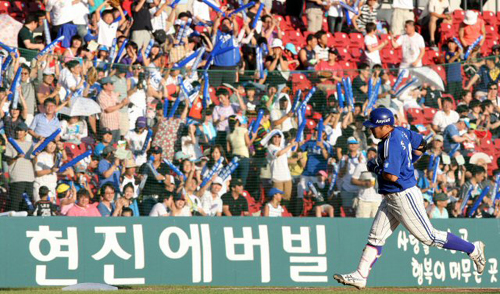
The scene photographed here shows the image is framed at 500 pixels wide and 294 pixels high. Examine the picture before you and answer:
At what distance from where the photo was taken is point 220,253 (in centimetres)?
1462

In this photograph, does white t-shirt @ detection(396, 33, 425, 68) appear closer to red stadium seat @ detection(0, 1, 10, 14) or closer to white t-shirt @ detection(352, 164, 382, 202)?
white t-shirt @ detection(352, 164, 382, 202)

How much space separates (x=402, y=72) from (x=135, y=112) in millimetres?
4805

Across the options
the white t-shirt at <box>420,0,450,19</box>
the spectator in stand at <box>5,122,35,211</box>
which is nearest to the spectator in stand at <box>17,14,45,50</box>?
the spectator in stand at <box>5,122,35,211</box>

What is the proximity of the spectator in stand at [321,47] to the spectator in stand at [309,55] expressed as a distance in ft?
0.28

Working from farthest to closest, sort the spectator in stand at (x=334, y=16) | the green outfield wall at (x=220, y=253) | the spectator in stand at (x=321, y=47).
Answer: the spectator in stand at (x=334, y=16)
the spectator in stand at (x=321, y=47)
the green outfield wall at (x=220, y=253)

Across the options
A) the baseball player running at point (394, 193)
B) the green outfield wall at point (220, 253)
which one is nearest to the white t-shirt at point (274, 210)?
the green outfield wall at point (220, 253)

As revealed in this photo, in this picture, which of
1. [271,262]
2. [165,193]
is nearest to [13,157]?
[165,193]

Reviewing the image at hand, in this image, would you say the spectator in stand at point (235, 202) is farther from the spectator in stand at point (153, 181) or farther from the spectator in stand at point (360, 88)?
the spectator in stand at point (360, 88)

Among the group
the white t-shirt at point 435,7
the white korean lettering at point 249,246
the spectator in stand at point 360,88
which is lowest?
the white korean lettering at point 249,246

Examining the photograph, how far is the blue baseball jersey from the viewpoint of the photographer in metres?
10.2

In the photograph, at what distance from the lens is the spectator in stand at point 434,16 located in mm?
22859

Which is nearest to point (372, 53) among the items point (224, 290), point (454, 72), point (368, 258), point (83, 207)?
point (454, 72)

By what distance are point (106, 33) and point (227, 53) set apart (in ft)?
8.21

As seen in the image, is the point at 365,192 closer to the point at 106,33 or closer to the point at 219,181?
the point at 219,181
